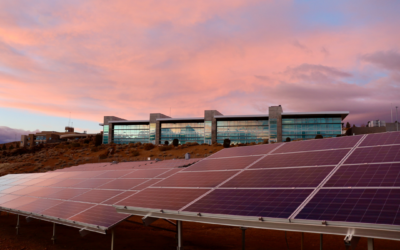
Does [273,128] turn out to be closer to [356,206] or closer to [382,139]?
[382,139]

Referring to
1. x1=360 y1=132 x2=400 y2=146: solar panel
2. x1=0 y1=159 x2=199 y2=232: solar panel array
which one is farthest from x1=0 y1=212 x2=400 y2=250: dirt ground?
x1=360 y1=132 x2=400 y2=146: solar panel

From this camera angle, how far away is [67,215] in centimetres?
1903

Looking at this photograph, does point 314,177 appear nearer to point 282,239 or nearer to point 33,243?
point 282,239

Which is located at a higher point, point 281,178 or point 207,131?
point 207,131

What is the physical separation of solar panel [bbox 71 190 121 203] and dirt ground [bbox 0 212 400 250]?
4.09 m

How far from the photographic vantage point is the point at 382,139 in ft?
50.6

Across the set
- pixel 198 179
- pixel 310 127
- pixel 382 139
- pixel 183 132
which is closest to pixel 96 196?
pixel 198 179

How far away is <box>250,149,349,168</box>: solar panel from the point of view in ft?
48.7

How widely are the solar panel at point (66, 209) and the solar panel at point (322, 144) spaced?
14.2 m

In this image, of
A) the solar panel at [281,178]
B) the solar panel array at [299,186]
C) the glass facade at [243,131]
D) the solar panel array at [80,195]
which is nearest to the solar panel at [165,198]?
the solar panel array at [299,186]

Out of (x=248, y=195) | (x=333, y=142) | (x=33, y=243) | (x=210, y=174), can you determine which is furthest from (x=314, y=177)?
(x=33, y=243)

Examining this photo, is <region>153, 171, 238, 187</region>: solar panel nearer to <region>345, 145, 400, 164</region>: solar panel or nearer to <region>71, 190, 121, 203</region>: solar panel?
<region>71, 190, 121, 203</region>: solar panel

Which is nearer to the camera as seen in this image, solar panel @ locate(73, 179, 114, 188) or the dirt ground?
the dirt ground

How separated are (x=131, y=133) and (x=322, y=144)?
118 metres
